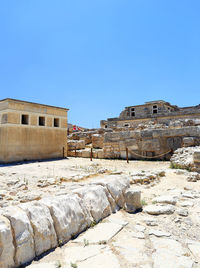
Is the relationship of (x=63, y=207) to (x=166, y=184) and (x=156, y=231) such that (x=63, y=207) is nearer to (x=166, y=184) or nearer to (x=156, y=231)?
(x=156, y=231)

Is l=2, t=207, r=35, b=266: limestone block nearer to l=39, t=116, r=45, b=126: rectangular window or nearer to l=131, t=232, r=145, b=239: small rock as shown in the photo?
l=131, t=232, r=145, b=239: small rock

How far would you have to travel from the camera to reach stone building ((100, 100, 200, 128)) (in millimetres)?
25156

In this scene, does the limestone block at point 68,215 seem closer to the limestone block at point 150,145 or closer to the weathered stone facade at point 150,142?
the weathered stone facade at point 150,142

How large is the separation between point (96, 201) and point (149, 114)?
2646 centimetres

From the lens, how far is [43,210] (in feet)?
8.04

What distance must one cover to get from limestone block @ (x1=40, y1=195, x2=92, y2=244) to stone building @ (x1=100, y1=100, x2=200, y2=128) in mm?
23824

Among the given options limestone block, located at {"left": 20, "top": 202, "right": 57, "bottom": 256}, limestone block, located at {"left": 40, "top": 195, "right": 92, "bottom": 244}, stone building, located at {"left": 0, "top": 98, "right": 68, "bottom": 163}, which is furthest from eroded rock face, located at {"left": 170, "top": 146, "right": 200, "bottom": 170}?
stone building, located at {"left": 0, "top": 98, "right": 68, "bottom": 163}

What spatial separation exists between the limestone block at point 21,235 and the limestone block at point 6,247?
0.05 meters

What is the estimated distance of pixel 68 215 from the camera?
2684 millimetres

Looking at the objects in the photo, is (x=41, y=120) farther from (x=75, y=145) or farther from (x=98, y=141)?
(x=98, y=141)

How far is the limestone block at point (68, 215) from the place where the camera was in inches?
99.1

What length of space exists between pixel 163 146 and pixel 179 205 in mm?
7170

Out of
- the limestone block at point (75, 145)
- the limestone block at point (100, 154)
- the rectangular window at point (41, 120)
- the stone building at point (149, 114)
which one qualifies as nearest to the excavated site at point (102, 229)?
the limestone block at point (100, 154)

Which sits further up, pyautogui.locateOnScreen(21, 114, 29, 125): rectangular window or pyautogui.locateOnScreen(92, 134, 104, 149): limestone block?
pyautogui.locateOnScreen(21, 114, 29, 125): rectangular window
